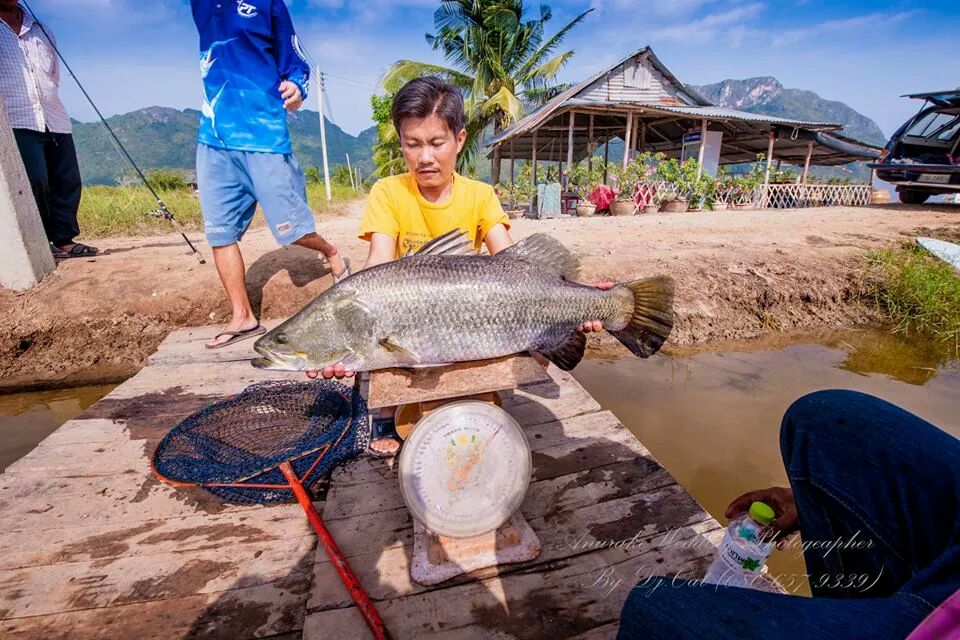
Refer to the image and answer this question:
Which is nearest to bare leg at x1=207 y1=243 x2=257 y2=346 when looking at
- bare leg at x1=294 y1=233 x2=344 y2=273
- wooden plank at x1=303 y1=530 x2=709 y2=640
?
bare leg at x1=294 y1=233 x2=344 y2=273

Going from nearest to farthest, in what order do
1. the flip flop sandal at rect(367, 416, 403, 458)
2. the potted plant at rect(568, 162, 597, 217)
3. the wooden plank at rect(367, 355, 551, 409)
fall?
the wooden plank at rect(367, 355, 551, 409) < the flip flop sandal at rect(367, 416, 403, 458) < the potted plant at rect(568, 162, 597, 217)

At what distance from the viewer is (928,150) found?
42.2 ft

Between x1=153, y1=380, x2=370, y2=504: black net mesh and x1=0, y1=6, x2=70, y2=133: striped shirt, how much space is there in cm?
503

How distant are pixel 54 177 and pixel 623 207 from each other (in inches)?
553

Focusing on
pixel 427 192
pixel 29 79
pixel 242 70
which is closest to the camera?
pixel 427 192

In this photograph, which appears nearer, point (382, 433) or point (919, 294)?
point (382, 433)

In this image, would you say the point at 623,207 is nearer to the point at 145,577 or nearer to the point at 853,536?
the point at 853,536

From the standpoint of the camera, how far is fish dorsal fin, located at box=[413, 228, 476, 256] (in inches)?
97.3

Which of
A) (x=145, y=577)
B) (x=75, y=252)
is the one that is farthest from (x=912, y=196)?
(x=75, y=252)

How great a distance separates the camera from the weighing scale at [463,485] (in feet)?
6.35

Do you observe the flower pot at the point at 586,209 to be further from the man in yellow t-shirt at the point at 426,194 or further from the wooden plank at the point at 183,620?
the wooden plank at the point at 183,620

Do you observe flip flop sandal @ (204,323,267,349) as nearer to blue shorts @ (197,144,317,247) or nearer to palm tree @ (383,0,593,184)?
blue shorts @ (197,144,317,247)

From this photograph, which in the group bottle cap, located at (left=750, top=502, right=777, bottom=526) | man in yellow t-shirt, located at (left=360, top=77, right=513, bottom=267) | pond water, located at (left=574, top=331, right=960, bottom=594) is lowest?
pond water, located at (left=574, top=331, right=960, bottom=594)

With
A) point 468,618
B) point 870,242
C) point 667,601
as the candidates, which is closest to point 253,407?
point 468,618
